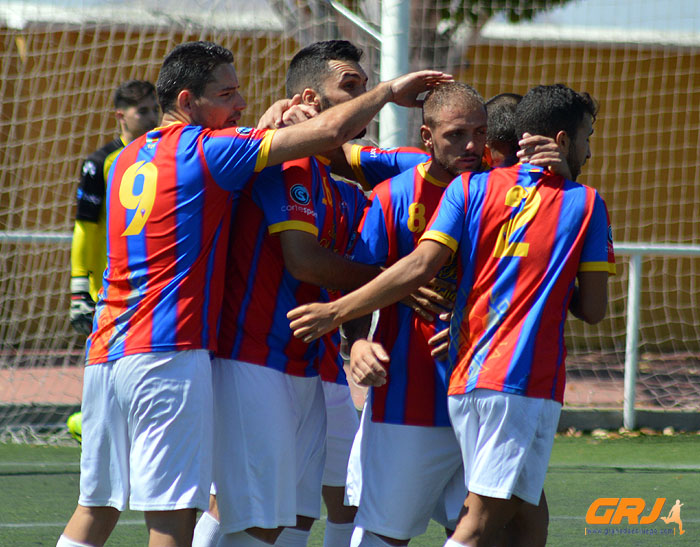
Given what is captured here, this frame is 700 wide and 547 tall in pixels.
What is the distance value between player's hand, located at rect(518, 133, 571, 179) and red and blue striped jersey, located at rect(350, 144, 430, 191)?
793mm

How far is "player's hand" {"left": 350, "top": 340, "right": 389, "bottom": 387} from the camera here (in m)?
2.91

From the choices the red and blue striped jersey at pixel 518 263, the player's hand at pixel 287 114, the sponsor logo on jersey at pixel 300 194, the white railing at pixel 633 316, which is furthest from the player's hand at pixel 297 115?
the white railing at pixel 633 316

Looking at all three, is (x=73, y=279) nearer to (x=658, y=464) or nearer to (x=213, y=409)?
(x=213, y=409)

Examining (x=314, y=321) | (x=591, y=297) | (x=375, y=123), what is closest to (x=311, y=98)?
(x=314, y=321)

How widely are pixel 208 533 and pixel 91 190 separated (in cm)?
251

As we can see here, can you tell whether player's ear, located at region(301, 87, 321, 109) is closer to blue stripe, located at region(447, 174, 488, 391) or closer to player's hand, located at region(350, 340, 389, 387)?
blue stripe, located at region(447, 174, 488, 391)

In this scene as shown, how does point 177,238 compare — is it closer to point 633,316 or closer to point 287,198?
point 287,198

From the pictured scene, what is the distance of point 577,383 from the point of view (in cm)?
1005

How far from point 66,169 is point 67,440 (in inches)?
188

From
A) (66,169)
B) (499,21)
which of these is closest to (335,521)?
(66,169)

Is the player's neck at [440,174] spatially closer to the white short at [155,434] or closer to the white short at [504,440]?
the white short at [504,440]

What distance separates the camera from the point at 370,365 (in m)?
2.92

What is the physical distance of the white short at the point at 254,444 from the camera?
306 cm

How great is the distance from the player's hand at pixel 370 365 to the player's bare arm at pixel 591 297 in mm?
653
